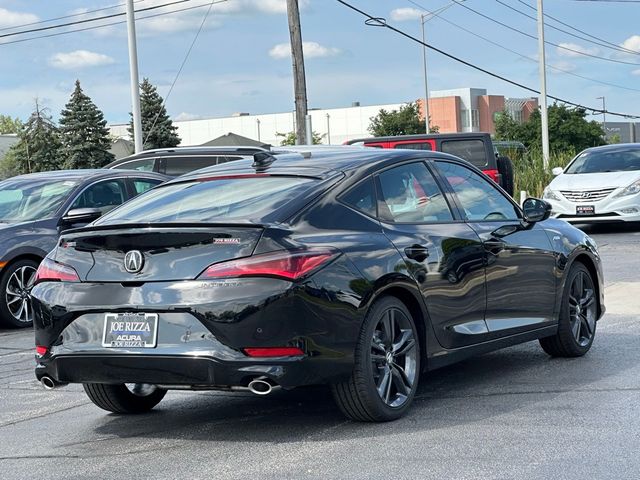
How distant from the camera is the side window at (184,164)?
673 inches

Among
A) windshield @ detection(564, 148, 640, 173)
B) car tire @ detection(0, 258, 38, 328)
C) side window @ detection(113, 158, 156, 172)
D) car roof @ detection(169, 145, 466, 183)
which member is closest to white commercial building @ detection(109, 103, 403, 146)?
windshield @ detection(564, 148, 640, 173)

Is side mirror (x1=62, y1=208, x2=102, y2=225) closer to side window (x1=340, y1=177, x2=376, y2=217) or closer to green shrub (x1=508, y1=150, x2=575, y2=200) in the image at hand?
side window (x1=340, y1=177, x2=376, y2=217)

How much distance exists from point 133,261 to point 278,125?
343 ft

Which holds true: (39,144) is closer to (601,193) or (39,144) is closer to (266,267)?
(601,193)

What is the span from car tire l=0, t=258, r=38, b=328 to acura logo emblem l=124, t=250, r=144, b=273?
603 centimetres

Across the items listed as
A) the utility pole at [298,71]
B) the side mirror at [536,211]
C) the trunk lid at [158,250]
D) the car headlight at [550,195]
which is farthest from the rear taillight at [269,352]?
the utility pole at [298,71]

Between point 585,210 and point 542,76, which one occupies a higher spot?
point 542,76

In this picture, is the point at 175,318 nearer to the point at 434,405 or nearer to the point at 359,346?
the point at 359,346

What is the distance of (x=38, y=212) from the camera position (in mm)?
12094

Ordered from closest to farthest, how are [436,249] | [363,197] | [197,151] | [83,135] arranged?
1. [363,197]
2. [436,249]
3. [197,151]
4. [83,135]

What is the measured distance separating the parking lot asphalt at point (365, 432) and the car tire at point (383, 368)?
0.11 metres

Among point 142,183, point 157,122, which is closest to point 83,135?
A: point 157,122

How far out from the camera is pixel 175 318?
18.5 ft

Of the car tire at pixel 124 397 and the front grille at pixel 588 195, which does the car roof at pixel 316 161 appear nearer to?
the car tire at pixel 124 397
